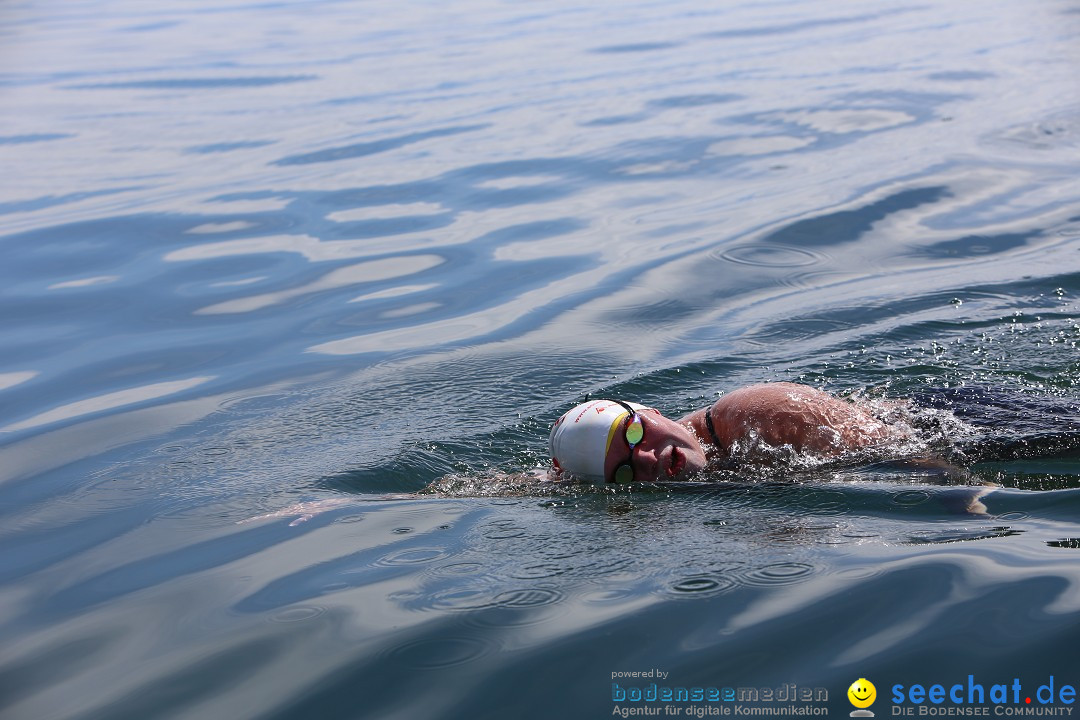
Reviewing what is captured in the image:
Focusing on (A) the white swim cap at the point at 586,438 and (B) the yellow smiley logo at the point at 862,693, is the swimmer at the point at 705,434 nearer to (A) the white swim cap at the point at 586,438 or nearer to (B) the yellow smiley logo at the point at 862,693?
(A) the white swim cap at the point at 586,438

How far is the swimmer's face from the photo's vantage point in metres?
5.87

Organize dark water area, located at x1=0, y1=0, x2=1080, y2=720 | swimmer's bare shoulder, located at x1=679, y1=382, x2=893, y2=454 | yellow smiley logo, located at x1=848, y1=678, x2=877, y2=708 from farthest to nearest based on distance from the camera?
1. swimmer's bare shoulder, located at x1=679, y1=382, x2=893, y2=454
2. dark water area, located at x1=0, y1=0, x2=1080, y2=720
3. yellow smiley logo, located at x1=848, y1=678, x2=877, y2=708

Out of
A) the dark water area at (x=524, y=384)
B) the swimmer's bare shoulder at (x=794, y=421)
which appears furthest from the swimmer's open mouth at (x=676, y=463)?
the swimmer's bare shoulder at (x=794, y=421)

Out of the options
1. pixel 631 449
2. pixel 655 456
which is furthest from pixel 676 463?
pixel 631 449

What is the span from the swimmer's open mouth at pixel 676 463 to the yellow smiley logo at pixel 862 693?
2.20 m

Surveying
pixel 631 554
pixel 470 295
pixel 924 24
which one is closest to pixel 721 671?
pixel 631 554

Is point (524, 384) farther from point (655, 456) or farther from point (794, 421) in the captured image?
point (794, 421)

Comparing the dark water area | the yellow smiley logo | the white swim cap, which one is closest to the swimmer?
the white swim cap

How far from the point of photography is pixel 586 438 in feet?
19.6

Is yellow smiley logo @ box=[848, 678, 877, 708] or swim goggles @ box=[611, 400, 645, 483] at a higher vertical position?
swim goggles @ box=[611, 400, 645, 483]

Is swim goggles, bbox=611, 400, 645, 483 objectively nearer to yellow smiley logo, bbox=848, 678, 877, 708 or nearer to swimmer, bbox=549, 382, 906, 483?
swimmer, bbox=549, 382, 906, 483

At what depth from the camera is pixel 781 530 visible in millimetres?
5020

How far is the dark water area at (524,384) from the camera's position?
13.7 ft

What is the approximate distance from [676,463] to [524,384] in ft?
6.91
